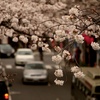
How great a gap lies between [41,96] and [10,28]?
731 cm

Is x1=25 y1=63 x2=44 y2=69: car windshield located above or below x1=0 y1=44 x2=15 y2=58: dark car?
above

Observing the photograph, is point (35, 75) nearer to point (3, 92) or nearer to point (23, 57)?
point (23, 57)

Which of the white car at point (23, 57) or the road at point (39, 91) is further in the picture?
the white car at point (23, 57)

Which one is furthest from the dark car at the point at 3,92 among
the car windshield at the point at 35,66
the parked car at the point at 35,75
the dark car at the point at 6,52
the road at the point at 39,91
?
the dark car at the point at 6,52

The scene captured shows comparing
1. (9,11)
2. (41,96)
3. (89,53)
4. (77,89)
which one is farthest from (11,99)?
(89,53)

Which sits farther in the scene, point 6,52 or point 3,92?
point 6,52

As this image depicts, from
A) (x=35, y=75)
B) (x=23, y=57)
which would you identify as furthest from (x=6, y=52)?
(x=35, y=75)

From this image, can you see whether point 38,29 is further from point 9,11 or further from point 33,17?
point 9,11

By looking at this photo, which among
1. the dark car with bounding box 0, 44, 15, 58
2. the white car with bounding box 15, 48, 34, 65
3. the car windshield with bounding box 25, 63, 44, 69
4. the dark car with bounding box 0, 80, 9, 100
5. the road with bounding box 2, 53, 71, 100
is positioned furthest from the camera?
the dark car with bounding box 0, 44, 15, 58

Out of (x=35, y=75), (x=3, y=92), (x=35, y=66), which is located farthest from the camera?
(x=35, y=66)

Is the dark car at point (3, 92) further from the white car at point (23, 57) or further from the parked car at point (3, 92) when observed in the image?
the white car at point (23, 57)

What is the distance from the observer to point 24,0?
15391 mm

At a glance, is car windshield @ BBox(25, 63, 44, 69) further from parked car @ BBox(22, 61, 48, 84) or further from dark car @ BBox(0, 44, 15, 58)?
dark car @ BBox(0, 44, 15, 58)

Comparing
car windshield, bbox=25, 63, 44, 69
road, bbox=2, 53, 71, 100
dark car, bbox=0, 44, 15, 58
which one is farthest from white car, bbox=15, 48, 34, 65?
car windshield, bbox=25, 63, 44, 69
